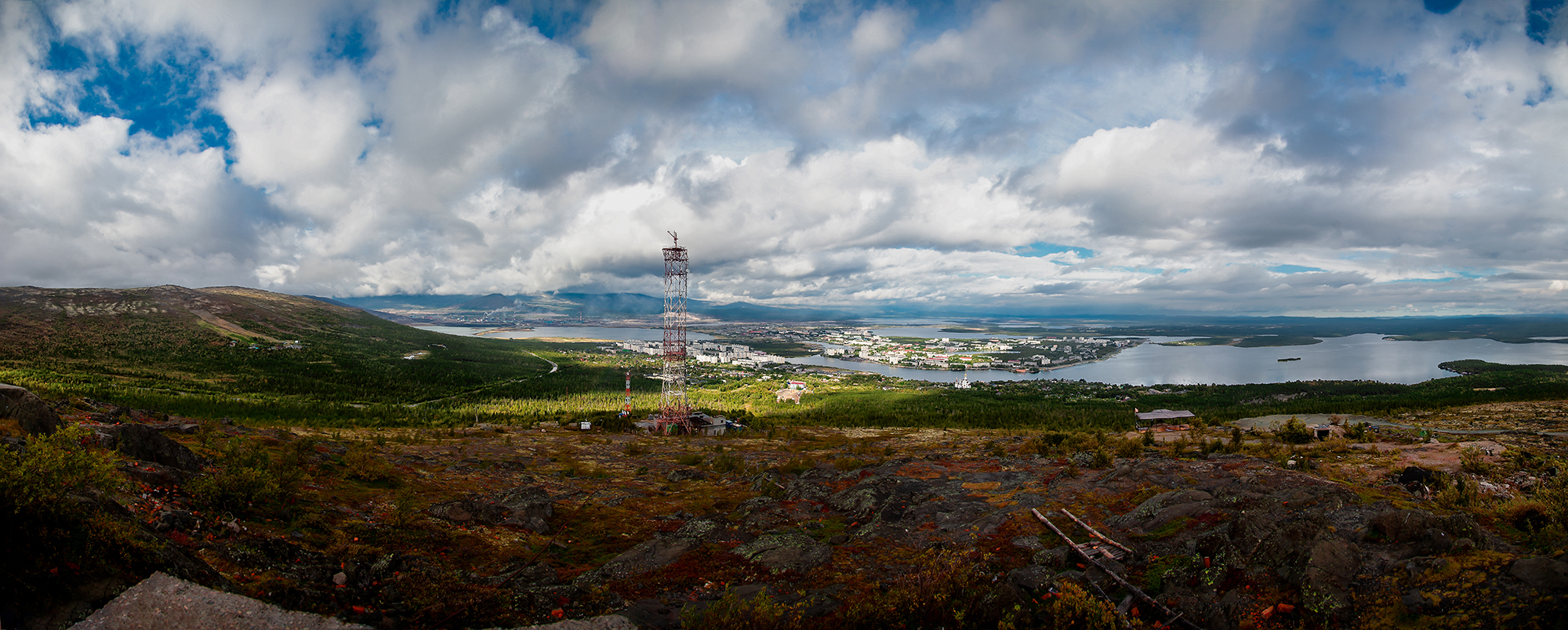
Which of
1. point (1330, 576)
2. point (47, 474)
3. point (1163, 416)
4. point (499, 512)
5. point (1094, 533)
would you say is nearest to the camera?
point (47, 474)

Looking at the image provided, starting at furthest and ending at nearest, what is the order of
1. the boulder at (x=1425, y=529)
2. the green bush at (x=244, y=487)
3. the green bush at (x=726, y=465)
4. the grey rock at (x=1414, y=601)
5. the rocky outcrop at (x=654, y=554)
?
the green bush at (x=726, y=465)
the rocky outcrop at (x=654, y=554)
the green bush at (x=244, y=487)
the boulder at (x=1425, y=529)
the grey rock at (x=1414, y=601)

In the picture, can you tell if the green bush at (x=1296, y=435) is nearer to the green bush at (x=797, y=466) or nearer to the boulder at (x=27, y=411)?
the green bush at (x=797, y=466)

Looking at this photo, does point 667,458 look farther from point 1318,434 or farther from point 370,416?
point 370,416

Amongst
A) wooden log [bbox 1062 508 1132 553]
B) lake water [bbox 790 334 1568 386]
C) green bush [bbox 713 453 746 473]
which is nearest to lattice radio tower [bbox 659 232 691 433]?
green bush [bbox 713 453 746 473]

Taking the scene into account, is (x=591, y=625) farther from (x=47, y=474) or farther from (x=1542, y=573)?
(x=1542, y=573)

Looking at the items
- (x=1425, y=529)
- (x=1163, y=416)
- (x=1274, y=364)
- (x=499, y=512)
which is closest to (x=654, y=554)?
(x=499, y=512)

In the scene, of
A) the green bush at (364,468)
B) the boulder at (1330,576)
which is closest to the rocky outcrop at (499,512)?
the green bush at (364,468)

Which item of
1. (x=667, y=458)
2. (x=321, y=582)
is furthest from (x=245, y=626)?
(x=667, y=458)
